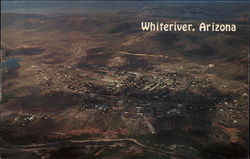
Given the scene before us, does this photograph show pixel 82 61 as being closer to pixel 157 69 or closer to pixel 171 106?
pixel 157 69

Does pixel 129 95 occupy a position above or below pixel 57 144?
above

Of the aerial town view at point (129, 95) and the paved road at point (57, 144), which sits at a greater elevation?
the aerial town view at point (129, 95)

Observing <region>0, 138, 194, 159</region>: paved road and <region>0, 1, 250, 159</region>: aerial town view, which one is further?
<region>0, 138, 194, 159</region>: paved road

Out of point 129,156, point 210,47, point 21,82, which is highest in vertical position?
point 210,47

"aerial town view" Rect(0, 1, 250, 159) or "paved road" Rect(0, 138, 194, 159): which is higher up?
"aerial town view" Rect(0, 1, 250, 159)

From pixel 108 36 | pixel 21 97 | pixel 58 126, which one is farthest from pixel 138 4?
pixel 58 126

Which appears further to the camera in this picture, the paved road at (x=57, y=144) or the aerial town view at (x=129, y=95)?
the paved road at (x=57, y=144)

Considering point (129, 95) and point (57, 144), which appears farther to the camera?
point (129, 95)

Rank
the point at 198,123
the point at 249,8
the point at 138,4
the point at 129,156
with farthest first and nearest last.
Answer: the point at 138,4 → the point at 249,8 → the point at 198,123 → the point at 129,156
